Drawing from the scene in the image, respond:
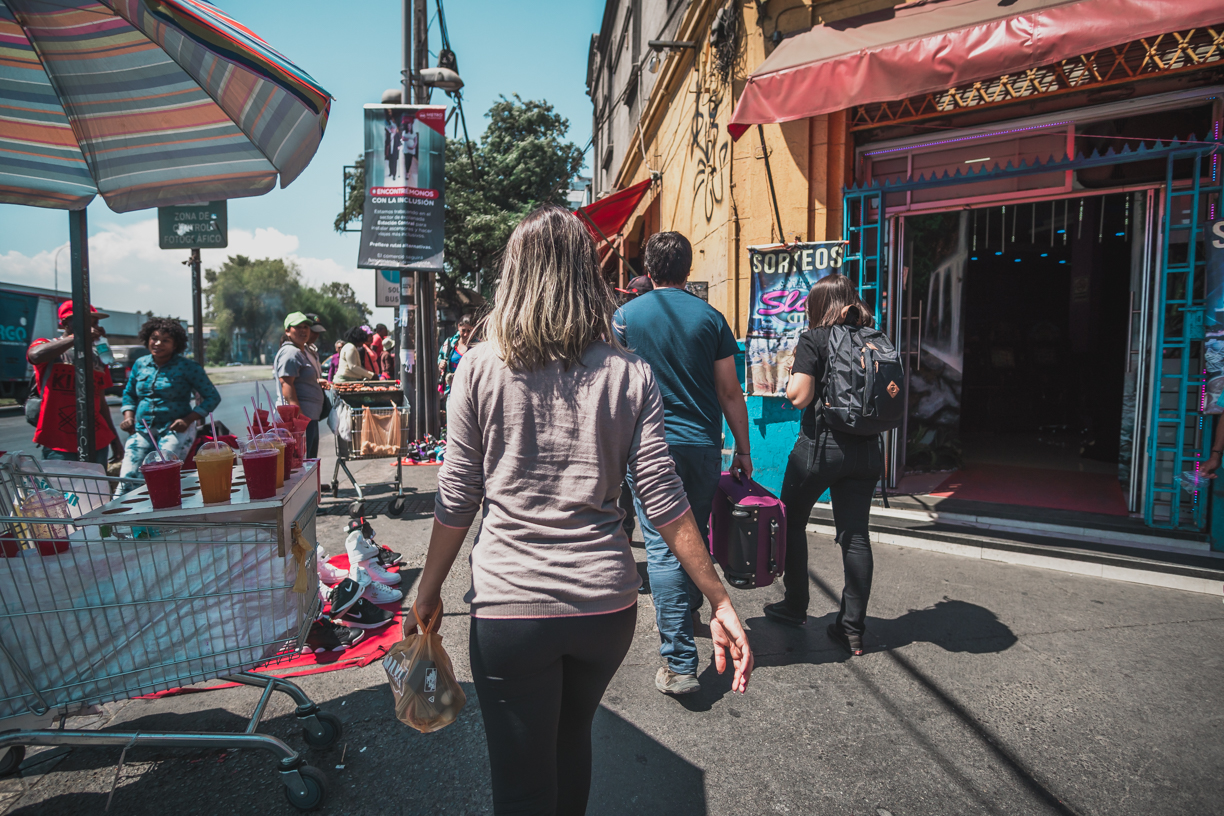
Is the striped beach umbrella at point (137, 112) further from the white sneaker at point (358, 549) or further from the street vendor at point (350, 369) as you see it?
the street vendor at point (350, 369)

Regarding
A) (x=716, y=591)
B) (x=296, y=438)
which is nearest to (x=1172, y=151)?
(x=716, y=591)

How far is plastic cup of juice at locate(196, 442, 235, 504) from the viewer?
2402 mm

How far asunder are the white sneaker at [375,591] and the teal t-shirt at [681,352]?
2.27 meters

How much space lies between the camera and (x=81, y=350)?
348 centimetres

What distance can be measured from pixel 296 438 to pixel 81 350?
57.4 inches

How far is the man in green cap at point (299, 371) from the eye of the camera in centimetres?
594

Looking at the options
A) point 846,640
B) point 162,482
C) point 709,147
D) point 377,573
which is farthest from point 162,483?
point 709,147

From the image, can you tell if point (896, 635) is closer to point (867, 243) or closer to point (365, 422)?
point (867, 243)

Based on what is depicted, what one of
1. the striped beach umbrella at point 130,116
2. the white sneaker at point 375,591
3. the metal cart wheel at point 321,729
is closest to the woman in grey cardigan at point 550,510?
the metal cart wheel at point 321,729

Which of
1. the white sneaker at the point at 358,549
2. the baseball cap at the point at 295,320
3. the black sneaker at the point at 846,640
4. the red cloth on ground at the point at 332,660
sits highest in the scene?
the baseball cap at the point at 295,320

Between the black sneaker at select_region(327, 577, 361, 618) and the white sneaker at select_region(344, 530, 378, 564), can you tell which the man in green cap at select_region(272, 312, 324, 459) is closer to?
the white sneaker at select_region(344, 530, 378, 564)

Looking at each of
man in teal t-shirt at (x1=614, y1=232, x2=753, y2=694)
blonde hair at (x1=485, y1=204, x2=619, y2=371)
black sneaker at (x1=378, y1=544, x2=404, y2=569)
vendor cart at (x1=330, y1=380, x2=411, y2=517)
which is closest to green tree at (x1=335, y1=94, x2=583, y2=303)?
vendor cart at (x1=330, y1=380, x2=411, y2=517)

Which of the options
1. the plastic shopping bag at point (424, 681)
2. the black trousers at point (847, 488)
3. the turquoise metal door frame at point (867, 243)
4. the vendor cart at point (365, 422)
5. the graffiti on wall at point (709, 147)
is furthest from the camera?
the graffiti on wall at point (709, 147)

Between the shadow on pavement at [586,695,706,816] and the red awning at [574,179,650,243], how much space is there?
725 cm
